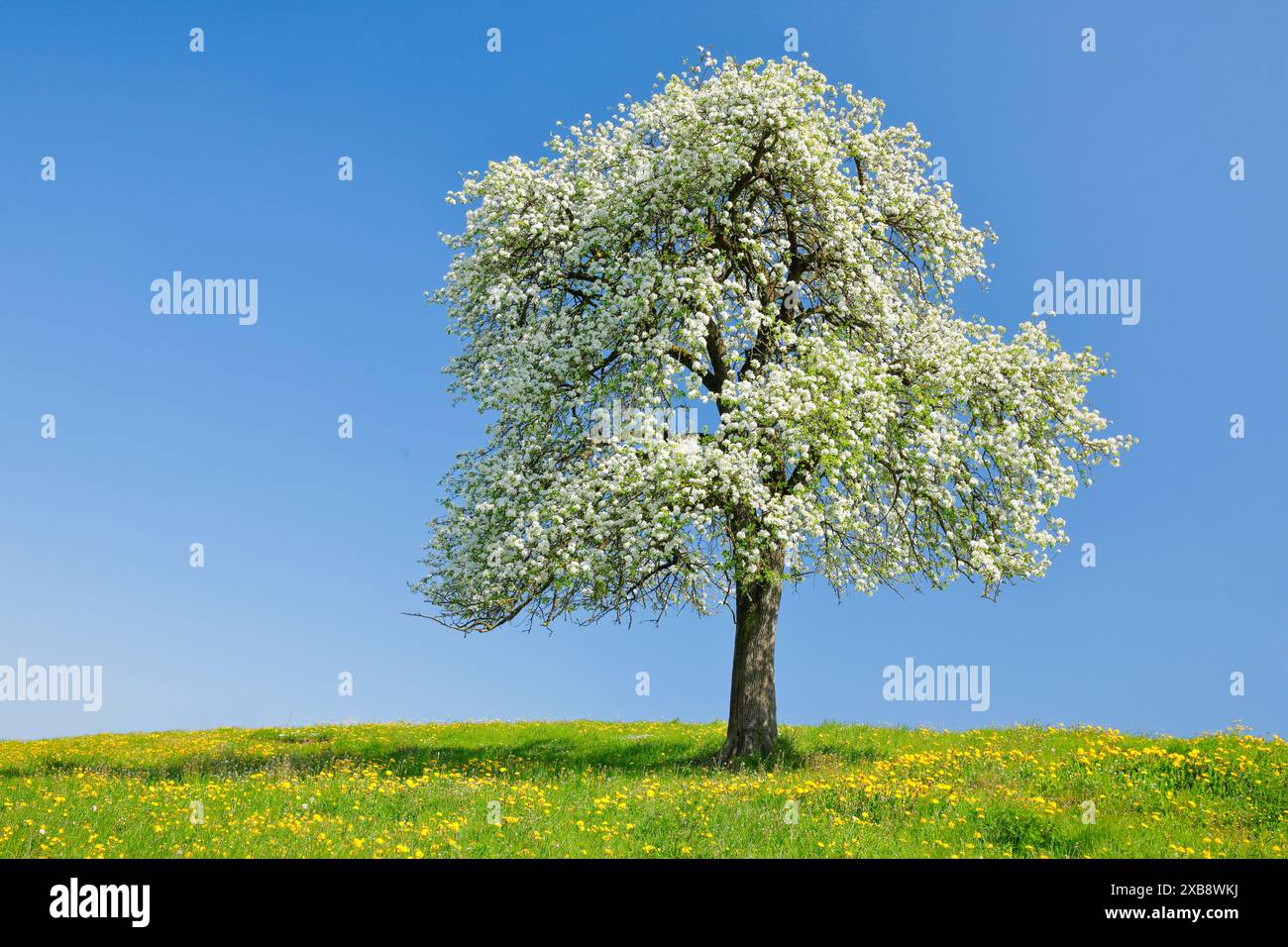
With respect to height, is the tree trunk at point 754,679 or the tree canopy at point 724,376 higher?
the tree canopy at point 724,376

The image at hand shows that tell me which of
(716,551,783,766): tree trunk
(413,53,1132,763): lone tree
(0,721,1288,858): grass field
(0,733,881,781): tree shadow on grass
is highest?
(413,53,1132,763): lone tree

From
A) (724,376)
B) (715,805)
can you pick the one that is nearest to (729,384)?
(724,376)

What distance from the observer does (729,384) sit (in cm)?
1909

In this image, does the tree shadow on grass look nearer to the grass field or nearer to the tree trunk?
the grass field

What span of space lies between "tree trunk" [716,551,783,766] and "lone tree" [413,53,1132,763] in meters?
0.05

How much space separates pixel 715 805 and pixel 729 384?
26.0ft

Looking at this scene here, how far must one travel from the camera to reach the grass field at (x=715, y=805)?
13281mm

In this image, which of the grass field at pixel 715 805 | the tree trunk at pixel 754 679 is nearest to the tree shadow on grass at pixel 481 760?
the grass field at pixel 715 805

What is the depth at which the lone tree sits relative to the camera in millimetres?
18766

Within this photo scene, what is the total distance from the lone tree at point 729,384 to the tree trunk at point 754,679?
51 mm

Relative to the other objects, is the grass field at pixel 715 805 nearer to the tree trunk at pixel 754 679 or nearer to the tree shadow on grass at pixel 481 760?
the tree shadow on grass at pixel 481 760

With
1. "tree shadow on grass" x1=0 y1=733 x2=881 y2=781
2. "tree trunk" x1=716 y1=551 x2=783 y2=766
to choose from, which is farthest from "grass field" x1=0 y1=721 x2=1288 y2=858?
"tree trunk" x1=716 y1=551 x2=783 y2=766

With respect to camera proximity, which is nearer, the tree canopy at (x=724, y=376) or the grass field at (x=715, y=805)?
the grass field at (x=715, y=805)
